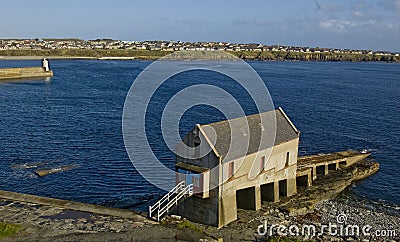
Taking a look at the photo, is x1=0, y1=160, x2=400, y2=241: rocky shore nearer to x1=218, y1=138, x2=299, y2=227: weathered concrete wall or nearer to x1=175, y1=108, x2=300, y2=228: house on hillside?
x1=218, y1=138, x2=299, y2=227: weathered concrete wall

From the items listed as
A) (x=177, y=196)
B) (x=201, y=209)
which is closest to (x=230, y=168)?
(x=201, y=209)

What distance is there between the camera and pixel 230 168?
2695cm

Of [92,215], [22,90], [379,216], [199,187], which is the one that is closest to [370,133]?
[379,216]

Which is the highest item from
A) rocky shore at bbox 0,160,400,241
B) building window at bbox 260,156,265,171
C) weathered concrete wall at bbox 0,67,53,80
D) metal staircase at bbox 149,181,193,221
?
weathered concrete wall at bbox 0,67,53,80

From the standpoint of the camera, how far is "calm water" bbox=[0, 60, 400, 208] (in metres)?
37.5

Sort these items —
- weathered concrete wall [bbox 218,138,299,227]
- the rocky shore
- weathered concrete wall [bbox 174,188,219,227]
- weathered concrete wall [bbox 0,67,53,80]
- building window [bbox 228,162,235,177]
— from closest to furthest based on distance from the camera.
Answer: the rocky shore
weathered concrete wall [bbox 174,188,219,227]
building window [bbox 228,162,235,177]
weathered concrete wall [bbox 218,138,299,227]
weathered concrete wall [bbox 0,67,53,80]

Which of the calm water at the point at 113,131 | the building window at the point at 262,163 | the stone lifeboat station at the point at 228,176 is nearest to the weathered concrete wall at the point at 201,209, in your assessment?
the stone lifeboat station at the point at 228,176

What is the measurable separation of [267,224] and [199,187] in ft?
20.3

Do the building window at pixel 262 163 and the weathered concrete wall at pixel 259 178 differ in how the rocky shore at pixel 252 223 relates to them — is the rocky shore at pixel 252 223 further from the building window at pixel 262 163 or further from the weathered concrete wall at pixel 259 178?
the building window at pixel 262 163

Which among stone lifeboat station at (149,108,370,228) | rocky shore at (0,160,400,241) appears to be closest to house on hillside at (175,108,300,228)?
stone lifeboat station at (149,108,370,228)

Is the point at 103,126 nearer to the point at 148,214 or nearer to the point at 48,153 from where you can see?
the point at 48,153

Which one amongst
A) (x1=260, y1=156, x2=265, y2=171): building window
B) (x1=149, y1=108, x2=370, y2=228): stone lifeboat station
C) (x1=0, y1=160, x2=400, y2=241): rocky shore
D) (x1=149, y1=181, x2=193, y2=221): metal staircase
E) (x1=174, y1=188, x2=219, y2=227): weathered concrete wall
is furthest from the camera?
(x1=260, y1=156, x2=265, y2=171): building window

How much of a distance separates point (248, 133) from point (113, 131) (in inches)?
1196

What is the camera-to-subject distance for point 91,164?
4250cm
